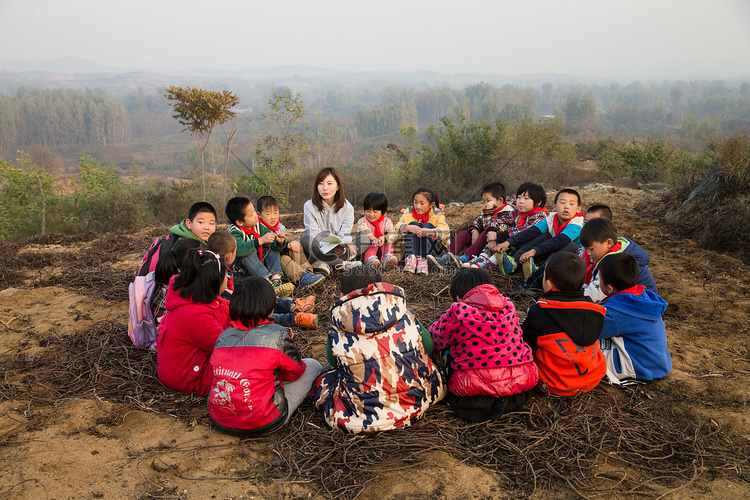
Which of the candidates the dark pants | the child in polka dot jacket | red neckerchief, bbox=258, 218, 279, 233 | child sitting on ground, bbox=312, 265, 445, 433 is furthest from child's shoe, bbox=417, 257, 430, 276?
child sitting on ground, bbox=312, 265, 445, 433

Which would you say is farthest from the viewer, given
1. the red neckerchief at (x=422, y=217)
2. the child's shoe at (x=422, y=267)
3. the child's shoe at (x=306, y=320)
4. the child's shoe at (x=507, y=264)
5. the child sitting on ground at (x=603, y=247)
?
the red neckerchief at (x=422, y=217)

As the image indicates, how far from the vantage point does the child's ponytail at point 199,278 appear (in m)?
2.61

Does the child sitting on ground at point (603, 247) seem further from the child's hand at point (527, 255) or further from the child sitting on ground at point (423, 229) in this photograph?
the child sitting on ground at point (423, 229)

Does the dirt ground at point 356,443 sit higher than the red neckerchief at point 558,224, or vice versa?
the red neckerchief at point 558,224

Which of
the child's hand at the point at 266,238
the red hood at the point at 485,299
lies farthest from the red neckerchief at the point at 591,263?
the child's hand at the point at 266,238

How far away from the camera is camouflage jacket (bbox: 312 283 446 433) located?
2258 mm

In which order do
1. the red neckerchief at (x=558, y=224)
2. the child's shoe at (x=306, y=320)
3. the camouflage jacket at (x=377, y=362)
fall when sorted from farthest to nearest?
the red neckerchief at (x=558, y=224), the child's shoe at (x=306, y=320), the camouflage jacket at (x=377, y=362)

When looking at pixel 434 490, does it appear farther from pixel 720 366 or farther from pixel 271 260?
pixel 271 260

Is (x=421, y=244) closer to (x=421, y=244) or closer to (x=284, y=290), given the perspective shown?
(x=421, y=244)

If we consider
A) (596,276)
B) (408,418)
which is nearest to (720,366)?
Answer: (596,276)

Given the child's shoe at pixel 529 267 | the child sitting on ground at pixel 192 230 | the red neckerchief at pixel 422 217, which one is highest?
the child sitting on ground at pixel 192 230

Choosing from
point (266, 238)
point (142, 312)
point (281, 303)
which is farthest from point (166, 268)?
point (266, 238)

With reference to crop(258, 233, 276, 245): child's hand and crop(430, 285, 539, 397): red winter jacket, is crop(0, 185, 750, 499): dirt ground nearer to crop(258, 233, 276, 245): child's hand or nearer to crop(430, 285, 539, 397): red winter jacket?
crop(430, 285, 539, 397): red winter jacket

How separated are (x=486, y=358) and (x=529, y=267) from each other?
A: 8.79ft
